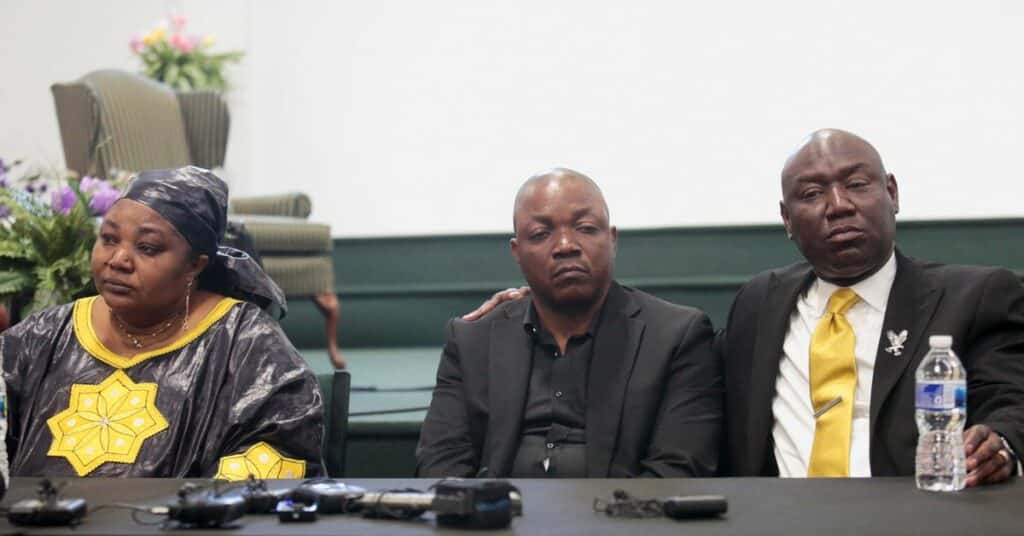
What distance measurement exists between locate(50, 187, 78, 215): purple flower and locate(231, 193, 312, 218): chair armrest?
1959 mm

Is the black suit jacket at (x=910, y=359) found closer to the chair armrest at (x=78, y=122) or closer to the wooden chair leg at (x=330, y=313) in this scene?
the wooden chair leg at (x=330, y=313)

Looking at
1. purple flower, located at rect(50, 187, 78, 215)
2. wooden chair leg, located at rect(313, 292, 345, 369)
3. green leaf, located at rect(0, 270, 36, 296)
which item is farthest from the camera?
wooden chair leg, located at rect(313, 292, 345, 369)

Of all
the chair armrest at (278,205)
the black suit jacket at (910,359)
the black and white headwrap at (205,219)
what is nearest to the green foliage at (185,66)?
the chair armrest at (278,205)

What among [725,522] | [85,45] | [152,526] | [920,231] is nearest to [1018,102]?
[920,231]

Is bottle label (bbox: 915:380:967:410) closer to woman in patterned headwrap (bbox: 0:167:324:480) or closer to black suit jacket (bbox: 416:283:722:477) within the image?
black suit jacket (bbox: 416:283:722:477)

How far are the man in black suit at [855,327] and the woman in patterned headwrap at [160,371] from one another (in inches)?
37.8

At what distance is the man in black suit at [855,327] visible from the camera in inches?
92.4

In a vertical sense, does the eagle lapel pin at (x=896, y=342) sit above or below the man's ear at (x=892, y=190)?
below

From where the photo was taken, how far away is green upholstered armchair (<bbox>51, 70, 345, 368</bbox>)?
5.10m

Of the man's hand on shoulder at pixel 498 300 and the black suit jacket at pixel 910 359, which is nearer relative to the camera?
the black suit jacket at pixel 910 359

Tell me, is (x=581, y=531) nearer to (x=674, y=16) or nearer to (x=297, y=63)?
(x=674, y=16)

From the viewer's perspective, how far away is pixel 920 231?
5547 millimetres

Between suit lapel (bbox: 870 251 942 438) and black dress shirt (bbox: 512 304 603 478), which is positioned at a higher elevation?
suit lapel (bbox: 870 251 942 438)

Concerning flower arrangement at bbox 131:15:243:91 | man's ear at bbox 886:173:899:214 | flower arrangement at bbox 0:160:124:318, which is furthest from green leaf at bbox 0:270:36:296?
flower arrangement at bbox 131:15:243:91
